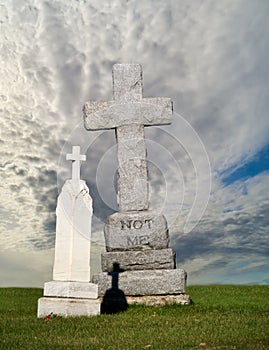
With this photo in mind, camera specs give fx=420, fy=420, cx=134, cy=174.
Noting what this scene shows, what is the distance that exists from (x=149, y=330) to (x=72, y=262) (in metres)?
2.33

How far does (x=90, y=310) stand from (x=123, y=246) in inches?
76.5

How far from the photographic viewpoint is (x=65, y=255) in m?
8.08

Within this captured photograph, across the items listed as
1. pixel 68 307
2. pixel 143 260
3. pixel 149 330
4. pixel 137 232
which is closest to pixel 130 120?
pixel 137 232

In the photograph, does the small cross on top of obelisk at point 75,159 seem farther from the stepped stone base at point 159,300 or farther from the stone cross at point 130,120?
the stepped stone base at point 159,300

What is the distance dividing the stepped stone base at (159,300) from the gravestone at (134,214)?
0.02 meters

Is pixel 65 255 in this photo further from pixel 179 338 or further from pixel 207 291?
pixel 207 291

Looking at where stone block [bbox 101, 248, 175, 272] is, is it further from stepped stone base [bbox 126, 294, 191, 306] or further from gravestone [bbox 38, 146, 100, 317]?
gravestone [bbox 38, 146, 100, 317]

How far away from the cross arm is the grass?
14.7 ft

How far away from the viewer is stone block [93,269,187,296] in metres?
9.10

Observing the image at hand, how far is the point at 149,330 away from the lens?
6.28m

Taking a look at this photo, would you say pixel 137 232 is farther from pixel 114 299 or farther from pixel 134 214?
pixel 114 299

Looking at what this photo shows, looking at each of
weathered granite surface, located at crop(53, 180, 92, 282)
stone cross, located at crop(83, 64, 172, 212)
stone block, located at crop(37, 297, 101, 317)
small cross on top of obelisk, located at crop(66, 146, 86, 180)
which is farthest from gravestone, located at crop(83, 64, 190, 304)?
small cross on top of obelisk, located at crop(66, 146, 86, 180)

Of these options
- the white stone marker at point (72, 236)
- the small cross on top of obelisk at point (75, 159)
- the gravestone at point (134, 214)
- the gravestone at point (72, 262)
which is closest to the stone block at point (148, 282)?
the gravestone at point (134, 214)

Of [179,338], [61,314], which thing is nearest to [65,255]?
[61,314]
